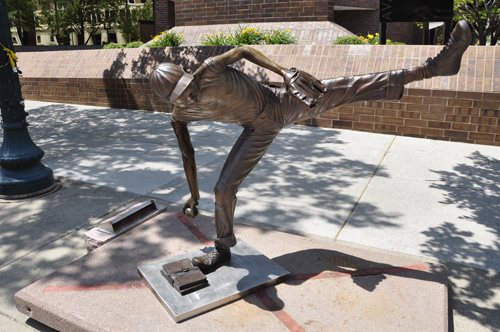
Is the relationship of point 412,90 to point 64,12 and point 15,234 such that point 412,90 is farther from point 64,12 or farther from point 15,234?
point 64,12

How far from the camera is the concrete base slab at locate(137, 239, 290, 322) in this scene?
2.85 m

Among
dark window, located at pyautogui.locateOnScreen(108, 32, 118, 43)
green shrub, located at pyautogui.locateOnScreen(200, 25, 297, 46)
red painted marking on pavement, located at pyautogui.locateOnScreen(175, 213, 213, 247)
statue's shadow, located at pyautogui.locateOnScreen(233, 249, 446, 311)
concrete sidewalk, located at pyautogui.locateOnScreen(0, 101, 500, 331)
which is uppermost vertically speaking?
dark window, located at pyautogui.locateOnScreen(108, 32, 118, 43)

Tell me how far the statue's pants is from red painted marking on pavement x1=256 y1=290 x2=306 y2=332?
1.61 feet

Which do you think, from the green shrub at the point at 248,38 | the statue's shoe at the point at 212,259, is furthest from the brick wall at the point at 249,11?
the statue's shoe at the point at 212,259

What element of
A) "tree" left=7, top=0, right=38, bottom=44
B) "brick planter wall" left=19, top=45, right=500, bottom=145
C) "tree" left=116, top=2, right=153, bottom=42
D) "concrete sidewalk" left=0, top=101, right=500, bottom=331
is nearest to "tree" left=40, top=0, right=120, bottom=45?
"tree" left=116, top=2, right=153, bottom=42

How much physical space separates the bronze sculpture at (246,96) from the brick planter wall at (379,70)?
5.33 metres

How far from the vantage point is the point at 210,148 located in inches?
300

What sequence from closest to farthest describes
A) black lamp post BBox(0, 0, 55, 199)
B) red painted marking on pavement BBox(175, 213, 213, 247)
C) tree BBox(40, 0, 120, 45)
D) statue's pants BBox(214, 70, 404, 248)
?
statue's pants BBox(214, 70, 404, 248)
red painted marking on pavement BBox(175, 213, 213, 247)
black lamp post BBox(0, 0, 55, 199)
tree BBox(40, 0, 120, 45)

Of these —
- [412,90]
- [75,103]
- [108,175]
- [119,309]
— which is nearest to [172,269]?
[119,309]

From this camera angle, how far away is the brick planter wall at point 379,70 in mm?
7531

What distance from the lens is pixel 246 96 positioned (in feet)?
9.54

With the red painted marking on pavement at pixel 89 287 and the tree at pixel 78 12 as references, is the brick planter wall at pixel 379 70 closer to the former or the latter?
the red painted marking on pavement at pixel 89 287

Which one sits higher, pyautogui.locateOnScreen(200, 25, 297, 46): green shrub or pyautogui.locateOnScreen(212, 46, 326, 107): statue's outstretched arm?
pyautogui.locateOnScreen(200, 25, 297, 46): green shrub

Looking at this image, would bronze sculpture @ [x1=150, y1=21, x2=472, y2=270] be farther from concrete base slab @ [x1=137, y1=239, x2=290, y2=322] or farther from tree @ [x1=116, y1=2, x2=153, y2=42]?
tree @ [x1=116, y1=2, x2=153, y2=42]
